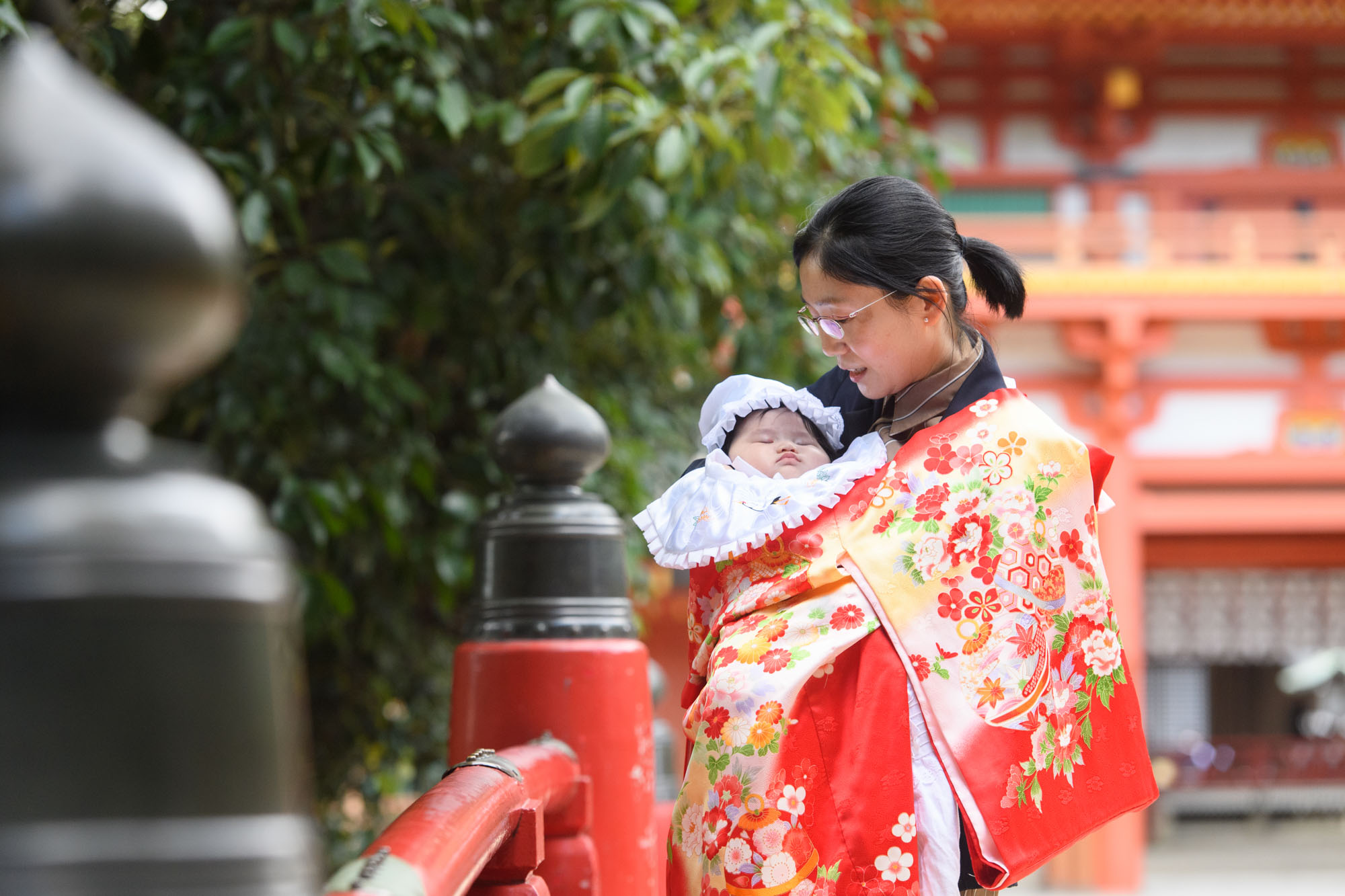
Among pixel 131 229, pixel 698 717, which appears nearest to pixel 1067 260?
pixel 698 717

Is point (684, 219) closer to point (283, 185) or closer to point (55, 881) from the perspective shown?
point (283, 185)

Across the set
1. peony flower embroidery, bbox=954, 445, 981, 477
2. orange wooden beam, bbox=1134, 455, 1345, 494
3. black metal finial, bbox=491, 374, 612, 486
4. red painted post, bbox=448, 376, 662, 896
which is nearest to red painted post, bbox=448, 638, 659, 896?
red painted post, bbox=448, 376, 662, 896

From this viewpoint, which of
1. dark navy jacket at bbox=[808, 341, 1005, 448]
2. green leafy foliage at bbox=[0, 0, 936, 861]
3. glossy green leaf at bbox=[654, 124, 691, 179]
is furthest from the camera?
green leafy foliage at bbox=[0, 0, 936, 861]

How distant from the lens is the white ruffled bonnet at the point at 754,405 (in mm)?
1746

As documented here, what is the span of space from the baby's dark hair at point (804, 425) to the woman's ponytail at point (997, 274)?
28 cm

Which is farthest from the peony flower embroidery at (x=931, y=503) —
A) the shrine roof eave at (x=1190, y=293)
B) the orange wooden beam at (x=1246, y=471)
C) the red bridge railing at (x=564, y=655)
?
the orange wooden beam at (x=1246, y=471)

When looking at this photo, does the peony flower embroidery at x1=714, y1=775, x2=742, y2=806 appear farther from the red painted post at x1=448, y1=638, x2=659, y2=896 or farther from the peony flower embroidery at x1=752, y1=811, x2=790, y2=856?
the red painted post at x1=448, y1=638, x2=659, y2=896

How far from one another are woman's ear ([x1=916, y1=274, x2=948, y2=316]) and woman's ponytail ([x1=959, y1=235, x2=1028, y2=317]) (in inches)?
5.0

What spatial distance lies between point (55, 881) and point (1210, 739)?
13056mm

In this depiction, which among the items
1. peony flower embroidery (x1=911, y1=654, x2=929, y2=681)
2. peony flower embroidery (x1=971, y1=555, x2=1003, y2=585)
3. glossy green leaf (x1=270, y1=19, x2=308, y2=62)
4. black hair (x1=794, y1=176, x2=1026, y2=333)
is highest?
glossy green leaf (x1=270, y1=19, x2=308, y2=62)

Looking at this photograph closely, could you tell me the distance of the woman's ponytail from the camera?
177cm

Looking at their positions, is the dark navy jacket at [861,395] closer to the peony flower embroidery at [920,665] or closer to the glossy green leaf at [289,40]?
the peony flower embroidery at [920,665]

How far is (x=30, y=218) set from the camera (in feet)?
1.60

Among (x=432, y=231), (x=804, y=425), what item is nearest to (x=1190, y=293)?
(x=432, y=231)
